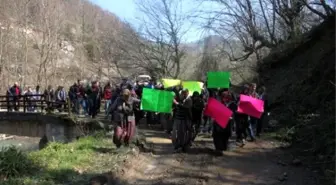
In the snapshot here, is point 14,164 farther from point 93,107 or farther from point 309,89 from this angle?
point 309,89

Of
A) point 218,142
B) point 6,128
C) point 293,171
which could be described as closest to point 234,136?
point 218,142

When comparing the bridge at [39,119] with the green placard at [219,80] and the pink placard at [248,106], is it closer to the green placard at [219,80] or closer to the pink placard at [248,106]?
→ the green placard at [219,80]

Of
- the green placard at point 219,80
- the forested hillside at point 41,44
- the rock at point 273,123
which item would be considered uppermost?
the forested hillside at point 41,44

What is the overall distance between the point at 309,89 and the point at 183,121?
8.16 metres

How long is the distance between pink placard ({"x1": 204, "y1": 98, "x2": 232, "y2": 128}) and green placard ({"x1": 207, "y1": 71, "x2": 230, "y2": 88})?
2681mm

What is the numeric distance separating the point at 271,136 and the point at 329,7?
8.76 meters

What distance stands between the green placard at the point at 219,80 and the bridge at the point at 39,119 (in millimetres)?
8340

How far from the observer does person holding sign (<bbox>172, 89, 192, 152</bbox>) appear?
12.1 meters

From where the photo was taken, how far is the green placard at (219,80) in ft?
49.4

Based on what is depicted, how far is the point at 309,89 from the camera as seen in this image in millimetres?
18281

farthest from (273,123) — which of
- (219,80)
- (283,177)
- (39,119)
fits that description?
(39,119)

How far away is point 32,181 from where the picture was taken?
28.0 feet

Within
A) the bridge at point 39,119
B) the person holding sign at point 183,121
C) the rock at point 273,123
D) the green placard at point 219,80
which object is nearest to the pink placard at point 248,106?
the green placard at point 219,80

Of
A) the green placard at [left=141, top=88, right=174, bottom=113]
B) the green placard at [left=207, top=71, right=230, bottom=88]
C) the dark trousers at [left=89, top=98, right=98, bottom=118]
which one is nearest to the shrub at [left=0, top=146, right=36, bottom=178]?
the green placard at [left=141, top=88, right=174, bottom=113]
